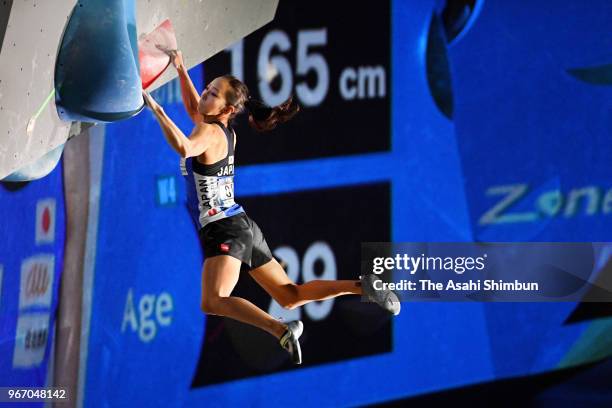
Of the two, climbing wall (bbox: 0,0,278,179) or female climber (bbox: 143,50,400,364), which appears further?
female climber (bbox: 143,50,400,364)

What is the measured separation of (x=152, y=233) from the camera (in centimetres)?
434

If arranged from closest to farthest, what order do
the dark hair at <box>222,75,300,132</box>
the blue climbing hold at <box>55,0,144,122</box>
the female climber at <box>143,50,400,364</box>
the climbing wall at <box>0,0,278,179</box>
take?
the blue climbing hold at <box>55,0,144,122</box> → the climbing wall at <box>0,0,278,179</box> → the female climber at <box>143,50,400,364</box> → the dark hair at <box>222,75,300,132</box>

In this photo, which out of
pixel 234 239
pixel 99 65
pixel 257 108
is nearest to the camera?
pixel 99 65

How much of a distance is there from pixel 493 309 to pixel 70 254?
1.88 meters

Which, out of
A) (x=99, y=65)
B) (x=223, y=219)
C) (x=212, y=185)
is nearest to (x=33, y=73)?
(x=99, y=65)

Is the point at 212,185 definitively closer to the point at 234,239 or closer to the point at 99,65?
the point at 234,239

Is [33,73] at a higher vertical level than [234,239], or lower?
higher

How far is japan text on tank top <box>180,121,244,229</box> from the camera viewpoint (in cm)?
384

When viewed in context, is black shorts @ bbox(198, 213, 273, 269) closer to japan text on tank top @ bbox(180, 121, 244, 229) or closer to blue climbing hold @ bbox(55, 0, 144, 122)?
japan text on tank top @ bbox(180, 121, 244, 229)

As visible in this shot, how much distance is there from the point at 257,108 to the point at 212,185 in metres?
0.44

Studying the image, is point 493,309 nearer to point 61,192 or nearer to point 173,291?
point 173,291

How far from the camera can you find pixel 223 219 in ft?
12.7

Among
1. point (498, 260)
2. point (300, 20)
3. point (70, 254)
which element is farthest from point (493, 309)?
point (70, 254)

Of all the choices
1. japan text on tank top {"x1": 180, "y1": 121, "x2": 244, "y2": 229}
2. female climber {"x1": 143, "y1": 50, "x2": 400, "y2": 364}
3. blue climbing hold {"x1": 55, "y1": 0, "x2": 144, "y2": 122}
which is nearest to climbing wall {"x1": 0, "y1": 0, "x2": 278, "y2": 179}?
blue climbing hold {"x1": 55, "y1": 0, "x2": 144, "y2": 122}
